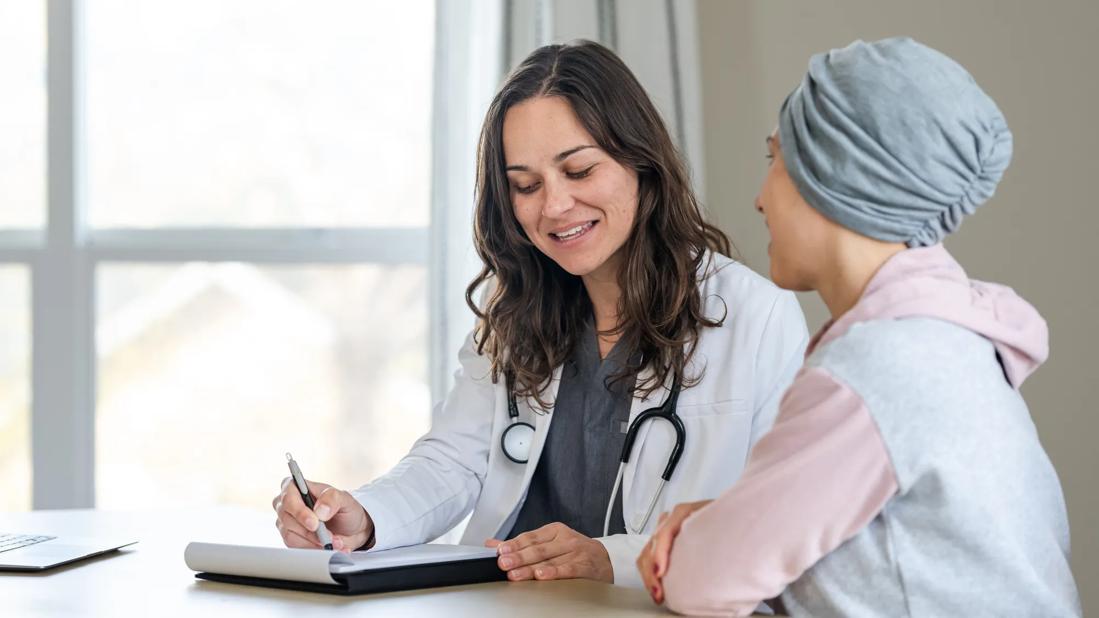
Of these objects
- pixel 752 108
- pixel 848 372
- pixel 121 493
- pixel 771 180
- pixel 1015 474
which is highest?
pixel 752 108

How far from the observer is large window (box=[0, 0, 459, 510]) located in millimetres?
3338

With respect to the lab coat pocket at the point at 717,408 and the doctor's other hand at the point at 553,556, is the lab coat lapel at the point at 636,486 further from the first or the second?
the doctor's other hand at the point at 553,556

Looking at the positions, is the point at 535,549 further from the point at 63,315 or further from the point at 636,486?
the point at 63,315

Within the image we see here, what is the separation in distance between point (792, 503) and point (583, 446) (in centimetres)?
90

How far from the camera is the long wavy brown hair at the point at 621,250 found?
76.3 inches

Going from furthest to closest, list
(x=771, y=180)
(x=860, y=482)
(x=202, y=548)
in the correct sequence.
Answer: (x=202, y=548) → (x=771, y=180) → (x=860, y=482)

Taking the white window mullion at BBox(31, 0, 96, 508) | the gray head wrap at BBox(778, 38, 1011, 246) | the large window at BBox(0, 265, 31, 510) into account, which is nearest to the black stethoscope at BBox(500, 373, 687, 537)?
the gray head wrap at BBox(778, 38, 1011, 246)

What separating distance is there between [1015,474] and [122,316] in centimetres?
289

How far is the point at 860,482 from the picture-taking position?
1.08 meters

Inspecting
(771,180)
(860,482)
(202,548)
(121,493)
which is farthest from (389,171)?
(860,482)

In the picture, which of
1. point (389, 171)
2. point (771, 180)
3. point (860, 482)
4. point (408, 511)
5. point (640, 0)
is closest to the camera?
point (860, 482)

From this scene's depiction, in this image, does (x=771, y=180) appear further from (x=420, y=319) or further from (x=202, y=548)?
(x=420, y=319)

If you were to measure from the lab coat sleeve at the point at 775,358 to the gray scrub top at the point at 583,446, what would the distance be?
0.70ft

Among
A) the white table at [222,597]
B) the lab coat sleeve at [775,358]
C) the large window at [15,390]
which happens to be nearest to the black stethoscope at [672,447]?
the lab coat sleeve at [775,358]
